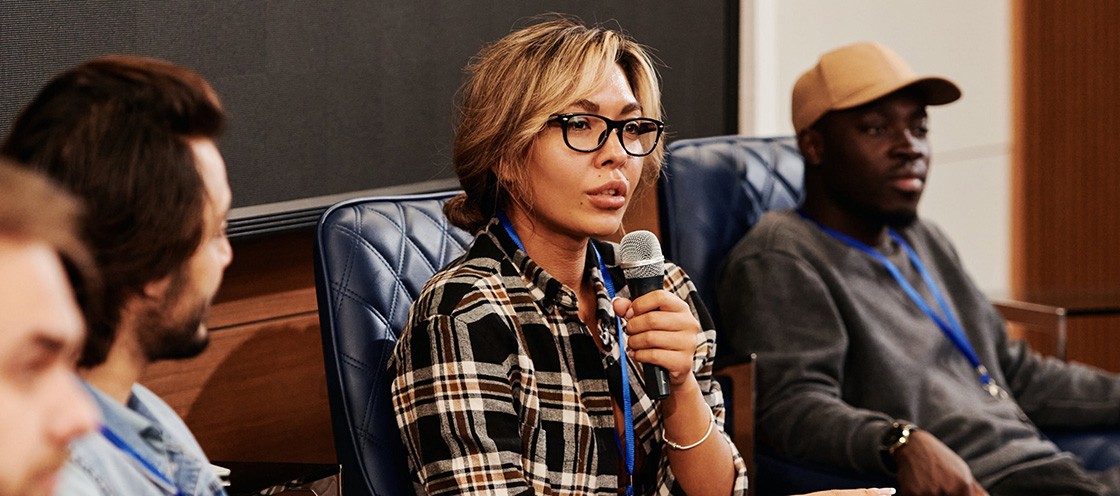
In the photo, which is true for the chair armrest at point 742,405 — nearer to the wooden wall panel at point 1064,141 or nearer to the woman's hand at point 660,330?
the woman's hand at point 660,330

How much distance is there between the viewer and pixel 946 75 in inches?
146

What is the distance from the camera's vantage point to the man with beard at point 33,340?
72 centimetres

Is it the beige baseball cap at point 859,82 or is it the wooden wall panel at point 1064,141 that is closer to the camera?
the beige baseball cap at point 859,82

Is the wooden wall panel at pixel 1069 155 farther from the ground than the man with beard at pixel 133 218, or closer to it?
closer to it

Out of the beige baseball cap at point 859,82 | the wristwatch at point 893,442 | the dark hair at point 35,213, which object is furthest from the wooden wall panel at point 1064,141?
the dark hair at point 35,213

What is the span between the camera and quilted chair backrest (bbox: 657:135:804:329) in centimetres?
252

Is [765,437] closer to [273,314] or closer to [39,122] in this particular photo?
[273,314]

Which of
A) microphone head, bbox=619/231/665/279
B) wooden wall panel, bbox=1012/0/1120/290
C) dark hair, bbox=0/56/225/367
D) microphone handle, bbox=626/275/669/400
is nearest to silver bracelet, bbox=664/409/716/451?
microphone handle, bbox=626/275/669/400

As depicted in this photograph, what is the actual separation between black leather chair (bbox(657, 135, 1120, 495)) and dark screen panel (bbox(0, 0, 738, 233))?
440 millimetres

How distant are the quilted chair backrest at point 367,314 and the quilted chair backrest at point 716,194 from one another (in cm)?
64

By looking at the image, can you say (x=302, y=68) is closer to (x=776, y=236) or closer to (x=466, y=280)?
(x=466, y=280)

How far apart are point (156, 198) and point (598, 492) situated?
77cm

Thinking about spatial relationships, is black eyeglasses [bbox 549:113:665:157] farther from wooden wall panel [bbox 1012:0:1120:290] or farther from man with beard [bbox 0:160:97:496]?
wooden wall panel [bbox 1012:0:1120:290]

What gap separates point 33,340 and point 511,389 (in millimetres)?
847
